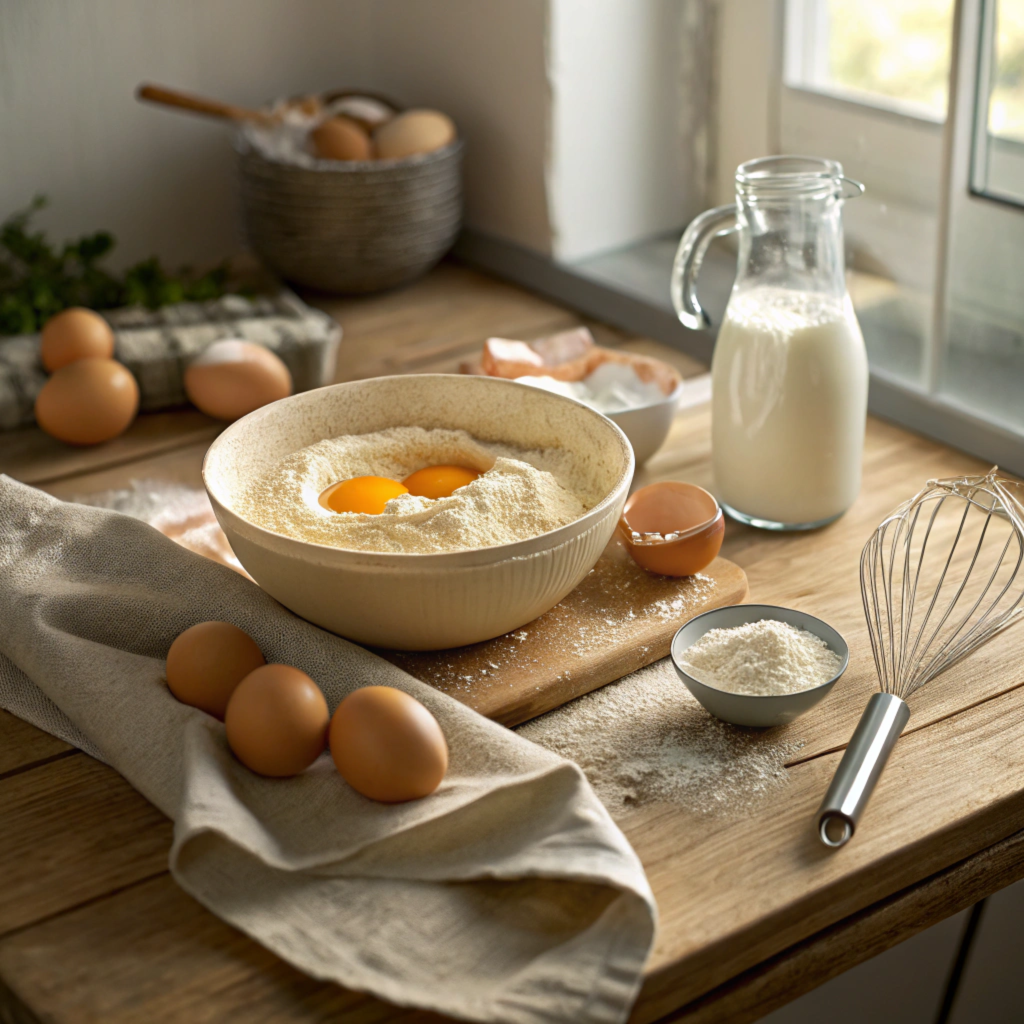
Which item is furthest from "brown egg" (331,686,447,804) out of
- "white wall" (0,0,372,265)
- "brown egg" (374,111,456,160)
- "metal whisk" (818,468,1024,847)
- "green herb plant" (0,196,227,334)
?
"white wall" (0,0,372,265)

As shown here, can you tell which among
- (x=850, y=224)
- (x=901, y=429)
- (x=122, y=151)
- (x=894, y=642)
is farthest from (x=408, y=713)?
(x=122, y=151)

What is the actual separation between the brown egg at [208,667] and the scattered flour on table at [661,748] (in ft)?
0.60

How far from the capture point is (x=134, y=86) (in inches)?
61.0

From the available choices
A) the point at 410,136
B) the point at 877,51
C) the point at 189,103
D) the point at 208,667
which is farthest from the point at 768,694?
the point at 189,103

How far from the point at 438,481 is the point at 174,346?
480 millimetres

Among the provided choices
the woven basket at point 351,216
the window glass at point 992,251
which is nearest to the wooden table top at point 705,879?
the window glass at point 992,251

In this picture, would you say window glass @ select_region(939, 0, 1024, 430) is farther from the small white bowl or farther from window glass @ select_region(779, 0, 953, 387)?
the small white bowl

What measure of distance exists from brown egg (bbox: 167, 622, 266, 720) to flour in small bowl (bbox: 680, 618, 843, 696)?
0.28 metres

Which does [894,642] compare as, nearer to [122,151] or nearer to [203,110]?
[203,110]

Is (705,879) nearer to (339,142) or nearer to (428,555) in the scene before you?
(428,555)

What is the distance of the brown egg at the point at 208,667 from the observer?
72 cm

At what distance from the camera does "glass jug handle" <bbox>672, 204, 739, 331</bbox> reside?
0.94 meters

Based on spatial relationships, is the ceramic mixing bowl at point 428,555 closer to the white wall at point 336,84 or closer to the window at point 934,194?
the window at point 934,194

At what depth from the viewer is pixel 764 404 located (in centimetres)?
93
